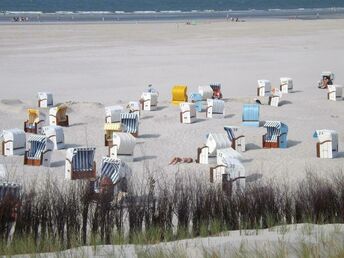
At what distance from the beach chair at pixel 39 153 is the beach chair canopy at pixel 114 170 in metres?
2.45

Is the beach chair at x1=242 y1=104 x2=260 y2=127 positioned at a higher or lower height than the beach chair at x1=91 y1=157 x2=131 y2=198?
higher

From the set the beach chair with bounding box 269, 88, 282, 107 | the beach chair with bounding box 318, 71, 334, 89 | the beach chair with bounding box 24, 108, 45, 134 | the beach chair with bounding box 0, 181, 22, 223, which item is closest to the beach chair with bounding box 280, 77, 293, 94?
the beach chair with bounding box 318, 71, 334, 89

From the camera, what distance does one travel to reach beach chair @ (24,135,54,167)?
52.5 feet

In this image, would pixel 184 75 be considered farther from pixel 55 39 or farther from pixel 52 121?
pixel 55 39

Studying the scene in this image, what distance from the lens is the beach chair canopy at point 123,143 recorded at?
1612 cm

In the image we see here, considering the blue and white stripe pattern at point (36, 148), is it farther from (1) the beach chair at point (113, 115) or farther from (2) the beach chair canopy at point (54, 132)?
(1) the beach chair at point (113, 115)

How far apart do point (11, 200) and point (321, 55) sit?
29.6 meters

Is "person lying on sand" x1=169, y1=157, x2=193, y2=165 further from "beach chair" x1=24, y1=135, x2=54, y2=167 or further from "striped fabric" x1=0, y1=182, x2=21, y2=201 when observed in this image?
"striped fabric" x1=0, y1=182, x2=21, y2=201

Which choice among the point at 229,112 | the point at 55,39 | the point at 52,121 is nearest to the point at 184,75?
the point at 229,112

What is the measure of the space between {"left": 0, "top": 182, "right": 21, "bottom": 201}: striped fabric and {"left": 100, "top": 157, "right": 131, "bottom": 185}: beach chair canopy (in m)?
2.09

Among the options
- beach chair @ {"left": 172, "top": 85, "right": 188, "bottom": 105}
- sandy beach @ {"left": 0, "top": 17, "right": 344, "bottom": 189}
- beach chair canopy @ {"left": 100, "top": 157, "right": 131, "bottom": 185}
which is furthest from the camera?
beach chair @ {"left": 172, "top": 85, "right": 188, "bottom": 105}

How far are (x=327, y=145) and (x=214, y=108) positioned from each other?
5.29 meters

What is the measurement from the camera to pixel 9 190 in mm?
11070

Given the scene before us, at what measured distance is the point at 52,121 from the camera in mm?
20266
